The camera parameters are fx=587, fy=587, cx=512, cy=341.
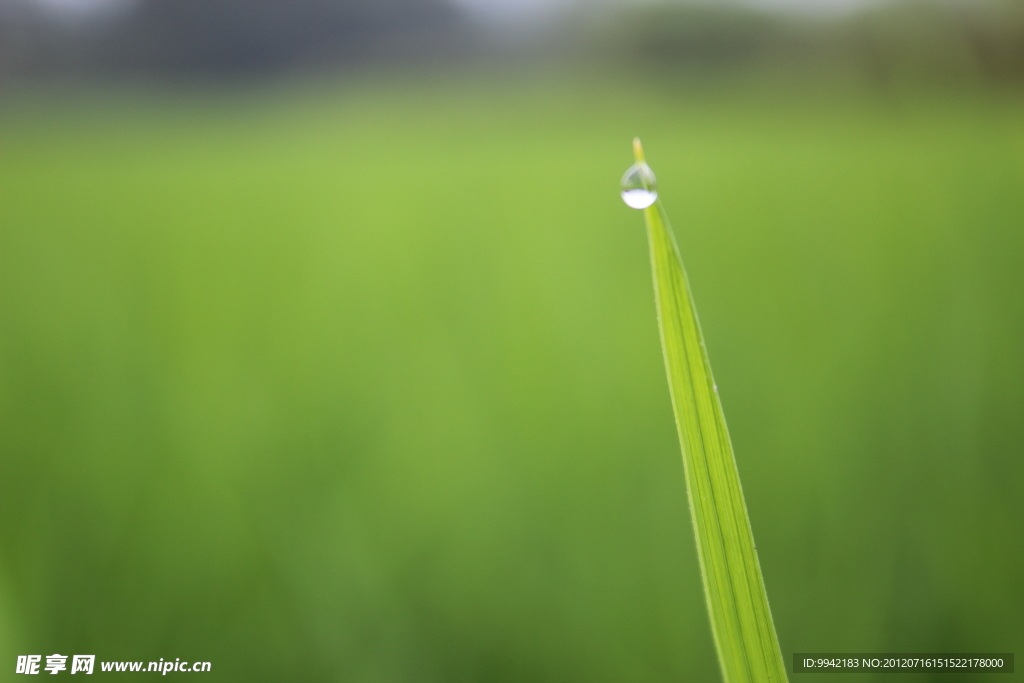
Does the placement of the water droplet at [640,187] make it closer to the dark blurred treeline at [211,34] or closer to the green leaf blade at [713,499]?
the green leaf blade at [713,499]

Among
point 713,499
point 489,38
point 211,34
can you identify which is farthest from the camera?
point 489,38

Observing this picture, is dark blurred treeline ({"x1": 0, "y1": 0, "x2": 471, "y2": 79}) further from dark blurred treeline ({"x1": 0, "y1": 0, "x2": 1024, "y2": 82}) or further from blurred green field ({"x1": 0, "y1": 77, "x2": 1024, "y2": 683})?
blurred green field ({"x1": 0, "y1": 77, "x2": 1024, "y2": 683})

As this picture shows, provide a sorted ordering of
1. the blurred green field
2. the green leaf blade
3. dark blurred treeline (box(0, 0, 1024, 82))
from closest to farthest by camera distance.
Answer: the green leaf blade, the blurred green field, dark blurred treeline (box(0, 0, 1024, 82))

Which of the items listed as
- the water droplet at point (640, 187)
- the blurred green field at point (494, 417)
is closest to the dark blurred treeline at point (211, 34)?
the blurred green field at point (494, 417)

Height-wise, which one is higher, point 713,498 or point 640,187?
point 640,187

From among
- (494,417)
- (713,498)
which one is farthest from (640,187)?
(494,417)

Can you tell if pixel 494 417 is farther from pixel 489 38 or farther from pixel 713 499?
pixel 489 38

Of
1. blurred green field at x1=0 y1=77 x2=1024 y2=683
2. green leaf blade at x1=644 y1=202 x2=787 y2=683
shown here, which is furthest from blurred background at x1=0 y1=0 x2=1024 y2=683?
green leaf blade at x1=644 y1=202 x2=787 y2=683
